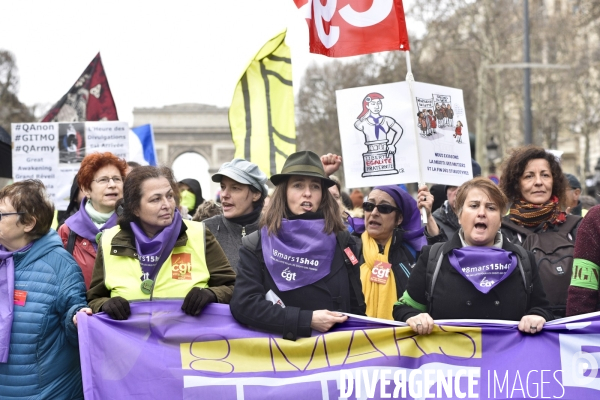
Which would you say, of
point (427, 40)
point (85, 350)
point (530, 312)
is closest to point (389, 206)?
point (530, 312)

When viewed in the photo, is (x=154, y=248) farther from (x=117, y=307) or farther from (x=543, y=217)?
(x=543, y=217)

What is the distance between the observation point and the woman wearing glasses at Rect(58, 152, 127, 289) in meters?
5.25

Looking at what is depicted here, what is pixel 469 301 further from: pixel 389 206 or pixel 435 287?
pixel 389 206

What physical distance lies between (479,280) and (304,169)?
3.50ft

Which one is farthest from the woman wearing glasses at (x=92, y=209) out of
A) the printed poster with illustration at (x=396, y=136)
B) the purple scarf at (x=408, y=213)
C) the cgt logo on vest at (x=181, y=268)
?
the purple scarf at (x=408, y=213)

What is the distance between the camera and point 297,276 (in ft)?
14.7

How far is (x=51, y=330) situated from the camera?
467 centimetres

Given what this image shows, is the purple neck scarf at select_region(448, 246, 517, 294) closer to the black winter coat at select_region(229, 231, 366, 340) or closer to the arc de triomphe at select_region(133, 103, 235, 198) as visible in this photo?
the black winter coat at select_region(229, 231, 366, 340)

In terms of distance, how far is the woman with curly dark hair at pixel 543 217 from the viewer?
16.2 feet

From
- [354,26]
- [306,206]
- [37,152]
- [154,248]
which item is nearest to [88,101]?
[37,152]

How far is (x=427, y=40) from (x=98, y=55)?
105 ft

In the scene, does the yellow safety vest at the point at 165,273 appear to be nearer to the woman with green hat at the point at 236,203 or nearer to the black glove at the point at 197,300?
the black glove at the point at 197,300

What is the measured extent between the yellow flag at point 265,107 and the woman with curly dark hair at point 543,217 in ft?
11.1

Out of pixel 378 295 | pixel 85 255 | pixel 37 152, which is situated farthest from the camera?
pixel 37 152
